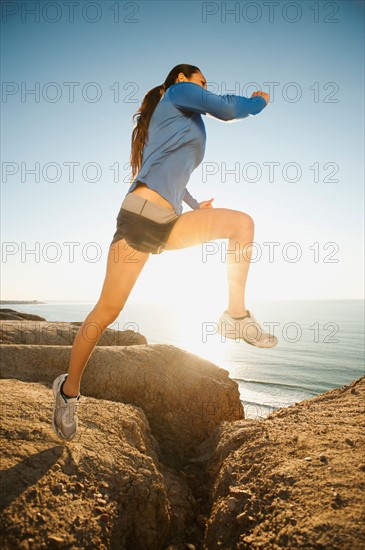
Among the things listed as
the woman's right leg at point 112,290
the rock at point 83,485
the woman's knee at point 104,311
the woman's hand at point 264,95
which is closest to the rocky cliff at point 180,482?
the rock at point 83,485

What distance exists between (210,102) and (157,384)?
5209 mm

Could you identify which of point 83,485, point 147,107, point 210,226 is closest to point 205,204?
point 210,226

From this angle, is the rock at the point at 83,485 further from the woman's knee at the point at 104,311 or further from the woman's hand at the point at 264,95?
the woman's hand at the point at 264,95

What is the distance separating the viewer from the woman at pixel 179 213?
225cm

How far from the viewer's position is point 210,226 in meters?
2.28

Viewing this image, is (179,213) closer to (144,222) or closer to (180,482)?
(144,222)

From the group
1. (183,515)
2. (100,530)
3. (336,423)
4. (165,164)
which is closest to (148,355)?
(183,515)

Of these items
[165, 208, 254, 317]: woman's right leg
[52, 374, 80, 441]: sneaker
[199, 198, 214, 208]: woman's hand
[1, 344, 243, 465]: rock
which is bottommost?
[1, 344, 243, 465]: rock

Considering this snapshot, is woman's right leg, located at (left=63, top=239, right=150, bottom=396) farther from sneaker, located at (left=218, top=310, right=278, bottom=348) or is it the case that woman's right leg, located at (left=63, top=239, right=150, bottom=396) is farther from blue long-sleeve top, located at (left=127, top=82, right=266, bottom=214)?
sneaker, located at (left=218, top=310, right=278, bottom=348)

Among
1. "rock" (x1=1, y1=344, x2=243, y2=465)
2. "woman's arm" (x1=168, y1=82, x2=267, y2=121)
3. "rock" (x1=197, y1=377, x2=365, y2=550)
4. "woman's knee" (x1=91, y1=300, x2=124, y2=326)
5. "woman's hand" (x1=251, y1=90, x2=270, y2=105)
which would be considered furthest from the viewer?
"rock" (x1=1, y1=344, x2=243, y2=465)

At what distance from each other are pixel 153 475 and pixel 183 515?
2.19 ft

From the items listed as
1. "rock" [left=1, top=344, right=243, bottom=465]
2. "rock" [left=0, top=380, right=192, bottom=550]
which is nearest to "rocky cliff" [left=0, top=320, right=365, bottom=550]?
"rock" [left=0, top=380, right=192, bottom=550]

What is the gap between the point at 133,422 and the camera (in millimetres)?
3936

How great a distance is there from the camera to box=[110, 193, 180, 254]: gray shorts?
225 centimetres
